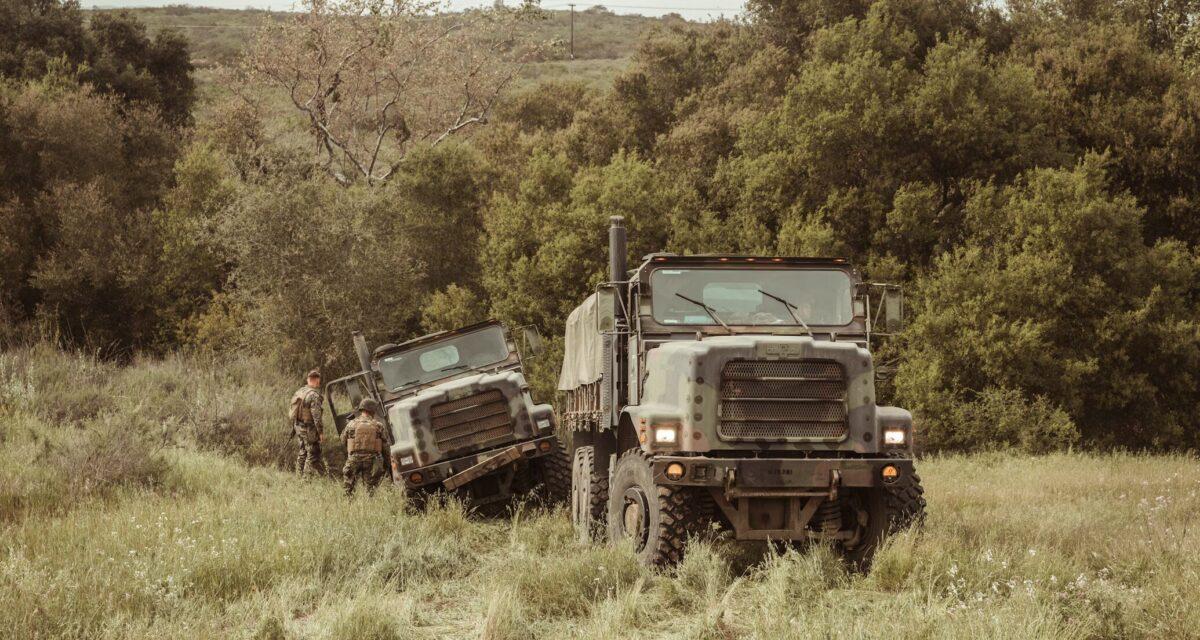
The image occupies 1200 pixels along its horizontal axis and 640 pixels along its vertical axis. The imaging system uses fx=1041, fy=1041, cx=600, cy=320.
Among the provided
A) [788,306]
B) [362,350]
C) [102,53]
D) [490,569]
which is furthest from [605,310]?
[102,53]

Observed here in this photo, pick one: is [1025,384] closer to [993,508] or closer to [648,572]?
[993,508]

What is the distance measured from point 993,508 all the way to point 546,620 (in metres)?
7.21

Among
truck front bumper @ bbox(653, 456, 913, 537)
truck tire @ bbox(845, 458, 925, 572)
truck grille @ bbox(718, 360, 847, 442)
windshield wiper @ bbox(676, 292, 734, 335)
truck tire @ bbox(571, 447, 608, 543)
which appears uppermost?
windshield wiper @ bbox(676, 292, 734, 335)

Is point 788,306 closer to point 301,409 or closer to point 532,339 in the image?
point 532,339

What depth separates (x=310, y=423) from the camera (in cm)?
1542

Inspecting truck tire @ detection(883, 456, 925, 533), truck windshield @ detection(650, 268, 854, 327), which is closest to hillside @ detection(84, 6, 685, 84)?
truck windshield @ detection(650, 268, 854, 327)

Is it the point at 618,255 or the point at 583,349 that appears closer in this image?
the point at 618,255

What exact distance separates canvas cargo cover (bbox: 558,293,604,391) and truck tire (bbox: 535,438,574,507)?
88 cm

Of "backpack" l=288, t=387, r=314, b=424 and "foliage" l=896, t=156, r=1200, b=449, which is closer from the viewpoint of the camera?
"backpack" l=288, t=387, r=314, b=424

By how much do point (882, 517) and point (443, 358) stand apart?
24.5 ft

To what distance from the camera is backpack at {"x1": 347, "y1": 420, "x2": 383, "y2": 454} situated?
13328 mm

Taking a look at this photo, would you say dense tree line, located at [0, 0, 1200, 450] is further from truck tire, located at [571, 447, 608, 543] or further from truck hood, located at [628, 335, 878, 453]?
truck hood, located at [628, 335, 878, 453]

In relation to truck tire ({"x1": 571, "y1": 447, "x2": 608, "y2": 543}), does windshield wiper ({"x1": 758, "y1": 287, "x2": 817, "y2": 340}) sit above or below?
above

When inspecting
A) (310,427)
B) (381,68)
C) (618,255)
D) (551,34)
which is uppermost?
(551,34)
